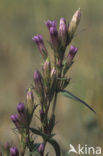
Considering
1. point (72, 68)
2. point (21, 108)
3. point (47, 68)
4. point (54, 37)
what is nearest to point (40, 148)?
point (21, 108)

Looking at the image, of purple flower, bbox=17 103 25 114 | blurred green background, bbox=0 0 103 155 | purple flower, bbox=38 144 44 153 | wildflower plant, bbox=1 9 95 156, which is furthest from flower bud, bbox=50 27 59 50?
blurred green background, bbox=0 0 103 155

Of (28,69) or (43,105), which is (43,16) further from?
(43,105)

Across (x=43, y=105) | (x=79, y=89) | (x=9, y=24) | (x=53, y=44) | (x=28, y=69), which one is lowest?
(x=43, y=105)

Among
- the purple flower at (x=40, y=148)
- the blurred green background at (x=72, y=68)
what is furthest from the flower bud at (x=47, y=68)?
the blurred green background at (x=72, y=68)

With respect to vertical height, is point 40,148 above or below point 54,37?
below

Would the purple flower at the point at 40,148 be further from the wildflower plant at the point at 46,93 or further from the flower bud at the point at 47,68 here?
the flower bud at the point at 47,68

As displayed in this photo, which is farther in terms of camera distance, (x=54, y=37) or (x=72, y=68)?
(x=72, y=68)

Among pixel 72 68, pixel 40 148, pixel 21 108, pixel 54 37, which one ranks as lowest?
pixel 40 148

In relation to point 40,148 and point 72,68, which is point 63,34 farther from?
point 72,68

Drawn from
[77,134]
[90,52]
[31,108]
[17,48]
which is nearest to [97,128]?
[77,134]
